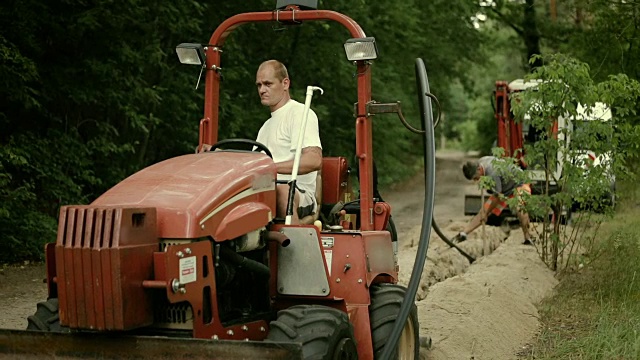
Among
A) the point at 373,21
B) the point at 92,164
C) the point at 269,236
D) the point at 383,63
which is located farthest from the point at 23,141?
the point at 383,63

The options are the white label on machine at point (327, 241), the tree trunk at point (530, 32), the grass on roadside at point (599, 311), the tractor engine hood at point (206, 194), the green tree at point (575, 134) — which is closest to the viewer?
the tractor engine hood at point (206, 194)

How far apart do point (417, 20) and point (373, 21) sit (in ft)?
7.53

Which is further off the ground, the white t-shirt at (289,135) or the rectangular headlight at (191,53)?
the rectangular headlight at (191,53)

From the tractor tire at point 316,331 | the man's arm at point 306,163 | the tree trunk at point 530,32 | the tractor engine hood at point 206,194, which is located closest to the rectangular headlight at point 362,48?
the man's arm at point 306,163

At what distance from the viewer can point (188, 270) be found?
190 inches

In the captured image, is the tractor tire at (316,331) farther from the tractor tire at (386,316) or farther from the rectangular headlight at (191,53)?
the rectangular headlight at (191,53)

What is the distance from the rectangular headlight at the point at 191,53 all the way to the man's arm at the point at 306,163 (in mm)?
1105

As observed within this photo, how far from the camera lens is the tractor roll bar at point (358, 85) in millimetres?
6336

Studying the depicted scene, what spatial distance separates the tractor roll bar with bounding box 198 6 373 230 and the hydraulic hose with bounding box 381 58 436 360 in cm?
39

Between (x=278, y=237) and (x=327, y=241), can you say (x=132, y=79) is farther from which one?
(x=278, y=237)

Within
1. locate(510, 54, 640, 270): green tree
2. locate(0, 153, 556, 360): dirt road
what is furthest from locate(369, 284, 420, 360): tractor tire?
locate(510, 54, 640, 270): green tree

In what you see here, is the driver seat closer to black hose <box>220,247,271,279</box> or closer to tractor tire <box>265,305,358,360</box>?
black hose <box>220,247,271,279</box>

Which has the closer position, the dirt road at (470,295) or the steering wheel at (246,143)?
the steering wheel at (246,143)

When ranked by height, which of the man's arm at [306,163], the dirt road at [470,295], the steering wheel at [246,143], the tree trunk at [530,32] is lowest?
the dirt road at [470,295]
